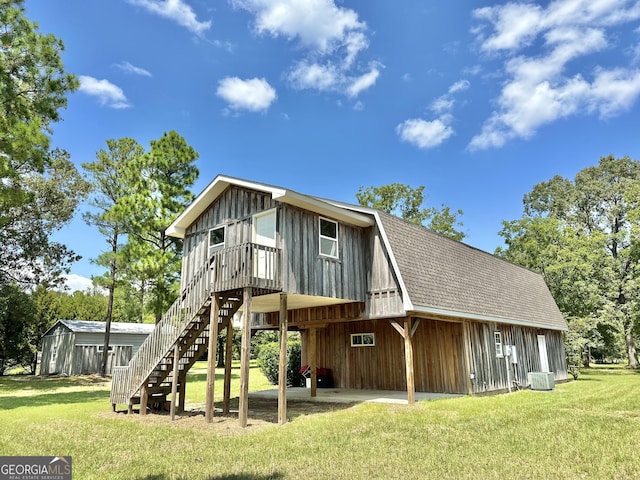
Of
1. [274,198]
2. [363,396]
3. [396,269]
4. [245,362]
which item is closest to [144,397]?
[245,362]

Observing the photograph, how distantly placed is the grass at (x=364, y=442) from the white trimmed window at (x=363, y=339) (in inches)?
200

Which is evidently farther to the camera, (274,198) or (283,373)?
(274,198)

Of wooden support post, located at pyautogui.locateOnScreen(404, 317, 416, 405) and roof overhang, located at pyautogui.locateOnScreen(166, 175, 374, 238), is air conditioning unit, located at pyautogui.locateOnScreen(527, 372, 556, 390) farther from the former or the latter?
roof overhang, located at pyautogui.locateOnScreen(166, 175, 374, 238)

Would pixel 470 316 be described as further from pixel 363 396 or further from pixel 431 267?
pixel 363 396

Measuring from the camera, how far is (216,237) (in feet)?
44.6

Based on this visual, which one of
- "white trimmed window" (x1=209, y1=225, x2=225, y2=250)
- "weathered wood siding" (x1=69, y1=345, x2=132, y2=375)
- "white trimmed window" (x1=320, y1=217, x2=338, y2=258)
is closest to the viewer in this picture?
"white trimmed window" (x1=320, y1=217, x2=338, y2=258)

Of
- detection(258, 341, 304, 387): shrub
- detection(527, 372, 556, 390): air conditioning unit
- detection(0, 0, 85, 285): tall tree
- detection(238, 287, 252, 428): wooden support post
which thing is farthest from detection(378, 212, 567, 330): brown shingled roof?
detection(0, 0, 85, 285): tall tree

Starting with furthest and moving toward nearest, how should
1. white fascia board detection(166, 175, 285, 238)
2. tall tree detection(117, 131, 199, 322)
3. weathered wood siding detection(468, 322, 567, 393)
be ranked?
tall tree detection(117, 131, 199, 322)
weathered wood siding detection(468, 322, 567, 393)
white fascia board detection(166, 175, 285, 238)

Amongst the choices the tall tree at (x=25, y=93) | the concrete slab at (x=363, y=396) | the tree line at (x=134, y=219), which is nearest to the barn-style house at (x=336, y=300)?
the concrete slab at (x=363, y=396)

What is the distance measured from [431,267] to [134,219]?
47.7 ft

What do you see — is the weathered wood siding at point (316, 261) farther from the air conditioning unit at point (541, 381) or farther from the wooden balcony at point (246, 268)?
the air conditioning unit at point (541, 381)

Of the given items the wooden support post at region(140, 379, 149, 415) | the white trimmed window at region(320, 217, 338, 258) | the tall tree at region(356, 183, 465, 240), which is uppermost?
the tall tree at region(356, 183, 465, 240)

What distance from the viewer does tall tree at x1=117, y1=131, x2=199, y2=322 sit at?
20547 mm

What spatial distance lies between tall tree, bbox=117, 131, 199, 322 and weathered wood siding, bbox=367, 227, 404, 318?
1145 cm
